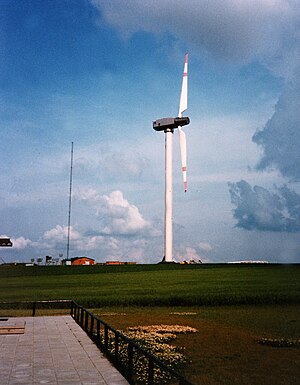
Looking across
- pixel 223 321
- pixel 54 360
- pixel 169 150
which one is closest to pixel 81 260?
pixel 169 150

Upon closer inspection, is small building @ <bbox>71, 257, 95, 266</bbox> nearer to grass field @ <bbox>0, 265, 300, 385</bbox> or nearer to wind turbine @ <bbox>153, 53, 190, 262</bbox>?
wind turbine @ <bbox>153, 53, 190, 262</bbox>

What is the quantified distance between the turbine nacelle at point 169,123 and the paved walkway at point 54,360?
241ft

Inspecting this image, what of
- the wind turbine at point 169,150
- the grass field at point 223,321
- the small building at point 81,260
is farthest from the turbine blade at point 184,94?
the small building at point 81,260

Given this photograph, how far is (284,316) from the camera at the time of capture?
39.1 meters

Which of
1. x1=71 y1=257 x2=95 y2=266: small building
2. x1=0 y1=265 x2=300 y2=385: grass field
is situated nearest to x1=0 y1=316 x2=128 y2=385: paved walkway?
x1=0 y1=265 x2=300 y2=385: grass field

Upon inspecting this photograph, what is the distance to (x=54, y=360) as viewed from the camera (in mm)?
18969

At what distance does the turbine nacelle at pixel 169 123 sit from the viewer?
9769 centimetres

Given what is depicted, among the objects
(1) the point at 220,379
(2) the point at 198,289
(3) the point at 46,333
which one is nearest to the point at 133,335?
(3) the point at 46,333

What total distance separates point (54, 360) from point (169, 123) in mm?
82516

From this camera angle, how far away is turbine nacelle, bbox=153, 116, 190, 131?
9769cm

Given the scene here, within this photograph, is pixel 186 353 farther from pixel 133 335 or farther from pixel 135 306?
pixel 135 306

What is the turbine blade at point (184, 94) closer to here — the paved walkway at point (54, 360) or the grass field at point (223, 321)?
the grass field at point (223, 321)

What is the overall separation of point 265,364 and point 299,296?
31722mm

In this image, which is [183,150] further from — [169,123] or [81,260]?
[81,260]
